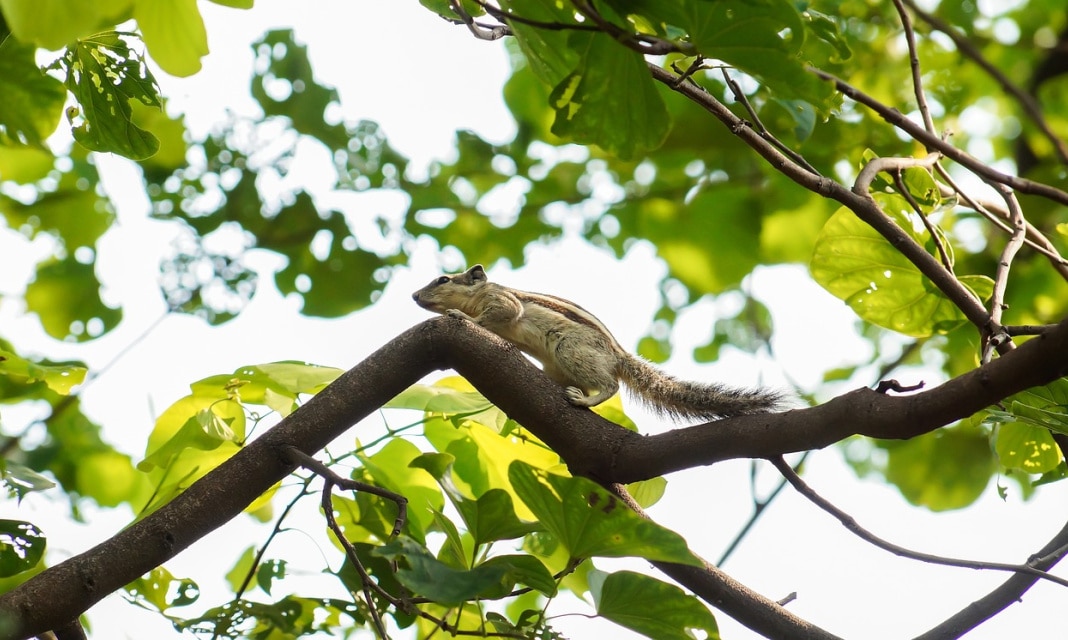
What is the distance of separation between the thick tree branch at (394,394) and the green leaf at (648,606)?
0.23 meters

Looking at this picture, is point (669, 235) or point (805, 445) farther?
point (669, 235)

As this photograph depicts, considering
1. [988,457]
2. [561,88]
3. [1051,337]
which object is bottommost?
[1051,337]

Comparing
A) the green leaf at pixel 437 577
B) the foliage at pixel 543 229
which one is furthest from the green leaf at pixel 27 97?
the green leaf at pixel 437 577

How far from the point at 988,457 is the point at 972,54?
4190mm

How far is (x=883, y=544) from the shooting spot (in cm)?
179

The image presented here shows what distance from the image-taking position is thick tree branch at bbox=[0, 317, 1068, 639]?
179 centimetres

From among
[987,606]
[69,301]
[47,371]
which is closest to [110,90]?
[47,371]

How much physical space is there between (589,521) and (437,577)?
32 cm

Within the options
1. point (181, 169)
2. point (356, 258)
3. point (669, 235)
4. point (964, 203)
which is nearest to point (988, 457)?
point (669, 235)

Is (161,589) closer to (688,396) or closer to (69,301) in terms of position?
(688,396)

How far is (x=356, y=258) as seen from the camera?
216 inches

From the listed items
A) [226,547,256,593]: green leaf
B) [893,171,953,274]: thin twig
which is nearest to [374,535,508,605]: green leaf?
[893,171,953,274]: thin twig

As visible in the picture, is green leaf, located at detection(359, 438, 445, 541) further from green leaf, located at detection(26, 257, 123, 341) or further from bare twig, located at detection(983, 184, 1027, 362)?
green leaf, located at detection(26, 257, 123, 341)

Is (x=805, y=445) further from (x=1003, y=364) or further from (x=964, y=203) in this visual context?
(x=964, y=203)
